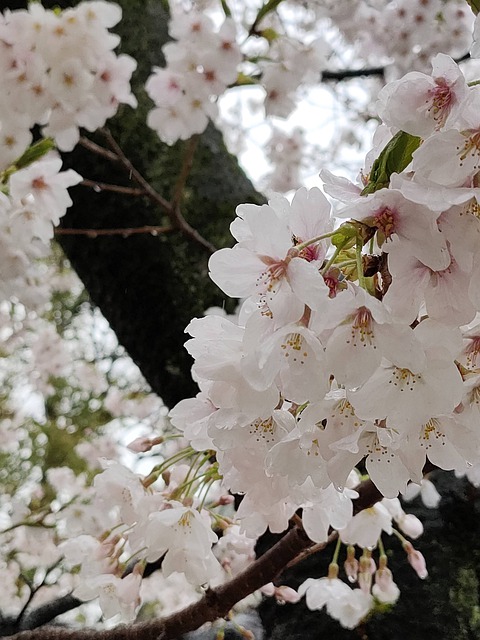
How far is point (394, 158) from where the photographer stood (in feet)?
1.33

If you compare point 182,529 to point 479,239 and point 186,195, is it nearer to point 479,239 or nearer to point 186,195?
point 479,239

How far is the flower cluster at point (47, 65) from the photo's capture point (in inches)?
45.7

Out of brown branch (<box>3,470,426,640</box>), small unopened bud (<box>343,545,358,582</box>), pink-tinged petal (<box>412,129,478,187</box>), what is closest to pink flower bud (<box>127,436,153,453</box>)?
brown branch (<box>3,470,426,640</box>)

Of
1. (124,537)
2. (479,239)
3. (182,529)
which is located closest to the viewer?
(479,239)

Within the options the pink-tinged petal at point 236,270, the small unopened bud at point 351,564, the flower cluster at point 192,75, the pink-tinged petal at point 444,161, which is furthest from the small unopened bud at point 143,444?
the flower cluster at point 192,75

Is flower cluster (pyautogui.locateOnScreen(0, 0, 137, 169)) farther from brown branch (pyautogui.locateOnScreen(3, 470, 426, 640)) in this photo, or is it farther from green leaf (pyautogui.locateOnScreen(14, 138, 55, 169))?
brown branch (pyautogui.locateOnScreen(3, 470, 426, 640))

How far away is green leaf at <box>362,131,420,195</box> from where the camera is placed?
1.33 feet

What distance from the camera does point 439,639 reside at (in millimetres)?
1019

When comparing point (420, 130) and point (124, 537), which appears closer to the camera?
point (420, 130)

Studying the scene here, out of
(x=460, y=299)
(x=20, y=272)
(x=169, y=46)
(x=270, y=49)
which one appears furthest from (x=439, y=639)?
(x=270, y=49)

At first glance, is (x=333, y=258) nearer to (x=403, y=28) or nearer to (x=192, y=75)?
(x=192, y=75)

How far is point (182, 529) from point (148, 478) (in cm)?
11

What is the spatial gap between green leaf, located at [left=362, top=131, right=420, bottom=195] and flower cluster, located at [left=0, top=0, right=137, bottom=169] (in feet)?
3.08

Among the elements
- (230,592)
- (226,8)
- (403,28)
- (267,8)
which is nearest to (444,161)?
(230,592)
